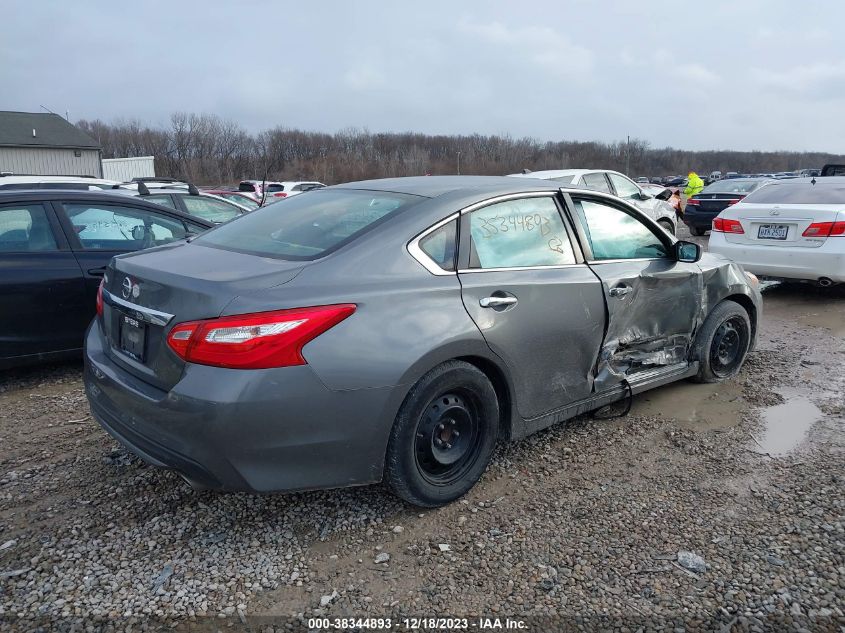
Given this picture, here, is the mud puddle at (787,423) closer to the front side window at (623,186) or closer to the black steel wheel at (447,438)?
the black steel wheel at (447,438)

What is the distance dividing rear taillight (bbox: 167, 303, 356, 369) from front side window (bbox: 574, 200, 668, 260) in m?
1.99

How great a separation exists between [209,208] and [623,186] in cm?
814

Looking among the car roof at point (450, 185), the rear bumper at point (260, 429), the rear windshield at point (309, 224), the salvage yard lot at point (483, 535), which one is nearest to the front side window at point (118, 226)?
the salvage yard lot at point (483, 535)

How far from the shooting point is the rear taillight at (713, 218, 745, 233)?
319 inches

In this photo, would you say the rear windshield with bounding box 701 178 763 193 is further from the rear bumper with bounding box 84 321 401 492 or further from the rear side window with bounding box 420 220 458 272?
the rear bumper with bounding box 84 321 401 492

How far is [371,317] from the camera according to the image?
2.68 m

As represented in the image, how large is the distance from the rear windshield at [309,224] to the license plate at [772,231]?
6131 millimetres

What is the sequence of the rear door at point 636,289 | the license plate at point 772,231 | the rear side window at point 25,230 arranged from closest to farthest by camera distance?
the rear door at point 636,289 < the rear side window at point 25,230 < the license plate at point 772,231

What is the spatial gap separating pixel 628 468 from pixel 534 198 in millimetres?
1584

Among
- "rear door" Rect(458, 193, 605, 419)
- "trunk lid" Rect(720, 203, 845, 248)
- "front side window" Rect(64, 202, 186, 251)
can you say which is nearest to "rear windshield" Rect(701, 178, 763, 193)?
"trunk lid" Rect(720, 203, 845, 248)

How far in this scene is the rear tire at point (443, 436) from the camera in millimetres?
2842

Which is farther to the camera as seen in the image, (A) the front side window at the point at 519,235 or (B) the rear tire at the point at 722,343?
(B) the rear tire at the point at 722,343

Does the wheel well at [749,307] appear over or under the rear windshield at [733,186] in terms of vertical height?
under

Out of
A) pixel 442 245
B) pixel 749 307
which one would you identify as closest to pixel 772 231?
pixel 749 307
